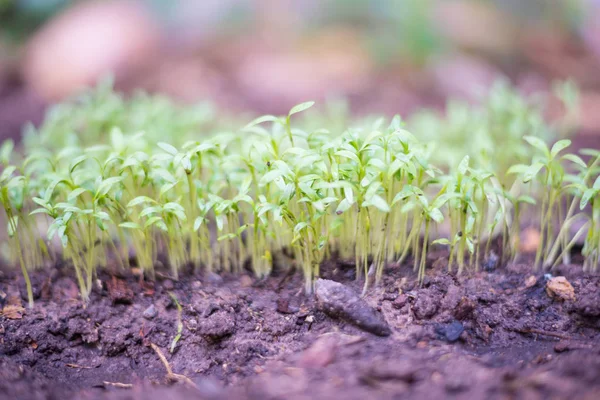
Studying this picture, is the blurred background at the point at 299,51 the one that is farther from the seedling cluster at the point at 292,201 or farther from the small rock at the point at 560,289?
the small rock at the point at 560,289

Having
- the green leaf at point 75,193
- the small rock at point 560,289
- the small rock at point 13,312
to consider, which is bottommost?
the small rock at point 560,289

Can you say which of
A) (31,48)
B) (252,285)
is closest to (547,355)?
(252,285)

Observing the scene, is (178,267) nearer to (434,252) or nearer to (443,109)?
(434,252)

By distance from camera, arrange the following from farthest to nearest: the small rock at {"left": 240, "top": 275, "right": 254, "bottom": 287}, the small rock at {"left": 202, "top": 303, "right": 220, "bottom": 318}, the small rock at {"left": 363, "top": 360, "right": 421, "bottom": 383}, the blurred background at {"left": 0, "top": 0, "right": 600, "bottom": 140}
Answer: the blurred background at {"left": 0, "top": 0, "right": 600, "bottom": 140}, the small rock at {"left": 240, "top": 275, "right": 254, "bottom": 287}, the small rock at {"left": 202, "top": 303, "right": 220, "bottom": 318}, the small rock at {"left": 363, "top": 360, "right": 421, "bottom": 383}

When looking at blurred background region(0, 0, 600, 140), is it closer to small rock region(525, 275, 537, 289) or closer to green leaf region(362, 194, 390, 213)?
small rock region(525, 275, 537, 289)

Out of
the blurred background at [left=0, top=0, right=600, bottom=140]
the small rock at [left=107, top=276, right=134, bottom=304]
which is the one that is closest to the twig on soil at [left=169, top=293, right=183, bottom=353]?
the small rock at [left=107, top=276, right=134, bottom=304]

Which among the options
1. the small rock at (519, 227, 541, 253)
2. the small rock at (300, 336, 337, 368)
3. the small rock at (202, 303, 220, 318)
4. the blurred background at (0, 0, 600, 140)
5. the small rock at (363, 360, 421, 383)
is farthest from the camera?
the blurred background at (0, 0, 600, 140)

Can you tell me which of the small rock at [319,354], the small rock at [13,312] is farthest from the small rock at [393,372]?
the small rock at [13,312]
